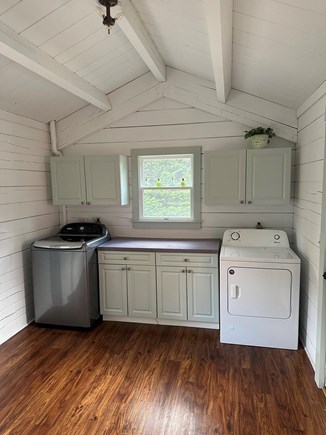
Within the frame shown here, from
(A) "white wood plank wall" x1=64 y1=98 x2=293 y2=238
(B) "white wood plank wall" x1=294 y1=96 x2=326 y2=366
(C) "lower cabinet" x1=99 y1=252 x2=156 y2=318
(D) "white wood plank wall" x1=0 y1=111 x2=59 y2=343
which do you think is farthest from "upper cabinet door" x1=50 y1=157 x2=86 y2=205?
(B) "white wood plank wall" x1=294 y1=96 x2=326 y2=366

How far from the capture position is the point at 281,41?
1884 mm

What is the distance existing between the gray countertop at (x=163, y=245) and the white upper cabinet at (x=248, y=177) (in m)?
0.47

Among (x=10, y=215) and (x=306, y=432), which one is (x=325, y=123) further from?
(x=10, y=215)

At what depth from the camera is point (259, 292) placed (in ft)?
8.87

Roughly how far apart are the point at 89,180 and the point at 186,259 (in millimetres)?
1434

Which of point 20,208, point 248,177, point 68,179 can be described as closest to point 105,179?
point 68,179

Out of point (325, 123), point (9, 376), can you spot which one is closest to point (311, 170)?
point (325, 123)

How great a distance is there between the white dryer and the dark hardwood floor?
13cm

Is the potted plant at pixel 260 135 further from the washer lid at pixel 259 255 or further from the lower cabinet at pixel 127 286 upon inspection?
the lower cabinet at pixel 127 286

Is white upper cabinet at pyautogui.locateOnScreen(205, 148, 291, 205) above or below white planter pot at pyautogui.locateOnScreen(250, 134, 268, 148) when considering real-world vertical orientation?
below

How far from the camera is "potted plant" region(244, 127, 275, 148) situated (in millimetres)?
3010

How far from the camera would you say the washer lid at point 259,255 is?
105 inches

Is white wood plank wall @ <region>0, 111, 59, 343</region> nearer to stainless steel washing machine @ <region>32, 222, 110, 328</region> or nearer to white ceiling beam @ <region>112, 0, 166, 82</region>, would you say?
stainless steel washing machine @ <region>32, 222, 110, 328</region>

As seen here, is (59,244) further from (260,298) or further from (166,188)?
(260,298)
